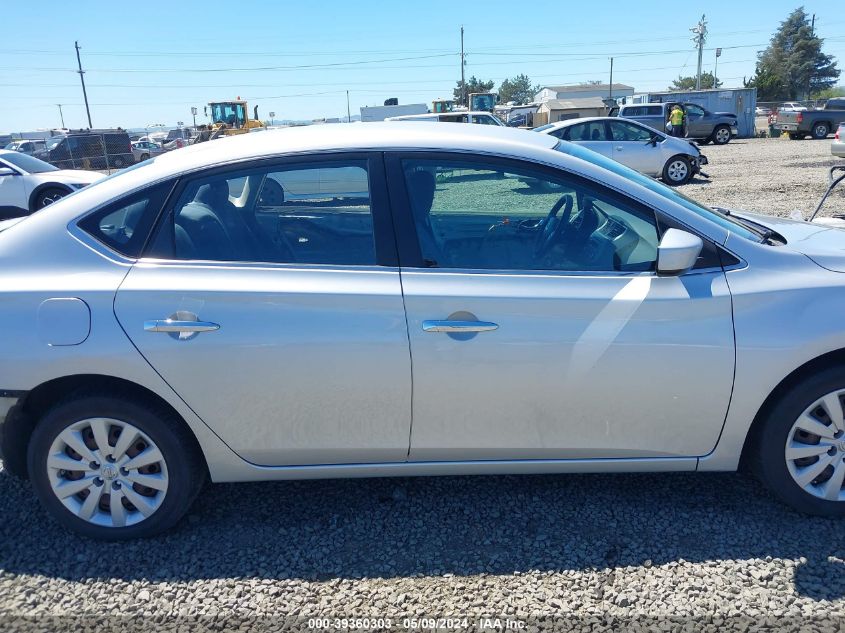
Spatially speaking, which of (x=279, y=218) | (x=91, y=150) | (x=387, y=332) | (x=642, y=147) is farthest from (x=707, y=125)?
(x=387, y=332)

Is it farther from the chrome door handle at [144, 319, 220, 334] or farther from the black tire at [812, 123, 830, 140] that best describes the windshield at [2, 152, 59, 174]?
Answer: the black tire at [812, 123, 830, 140]

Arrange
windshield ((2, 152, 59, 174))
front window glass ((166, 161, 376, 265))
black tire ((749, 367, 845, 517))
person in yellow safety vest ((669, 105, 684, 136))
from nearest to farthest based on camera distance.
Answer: black tire ((749, 367, 845, 517)) → front window glass ((166, 161, 376, 265)) → windshield ((2, 152, 59, 174)) → person in yellow safety vest ((669, 105, 684, 136))

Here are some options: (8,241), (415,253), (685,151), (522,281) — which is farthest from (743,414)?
Answer: (685,151)

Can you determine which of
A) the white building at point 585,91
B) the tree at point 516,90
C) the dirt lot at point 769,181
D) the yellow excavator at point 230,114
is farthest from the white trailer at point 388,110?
the tree at point 516,90

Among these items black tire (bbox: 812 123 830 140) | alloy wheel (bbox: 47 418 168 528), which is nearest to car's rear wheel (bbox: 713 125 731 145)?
black tire (bbox: 812 123 830 140)

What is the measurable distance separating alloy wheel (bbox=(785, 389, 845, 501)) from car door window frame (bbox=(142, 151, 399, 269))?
1.83 meters

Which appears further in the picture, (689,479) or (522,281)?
(689,479)

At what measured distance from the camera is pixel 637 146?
15.8 m

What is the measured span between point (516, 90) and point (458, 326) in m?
147

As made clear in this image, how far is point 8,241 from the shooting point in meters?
2.84

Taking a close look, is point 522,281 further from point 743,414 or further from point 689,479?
point 689,479

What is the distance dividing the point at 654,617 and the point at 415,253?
5.41 feet

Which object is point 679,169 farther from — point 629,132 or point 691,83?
point 691,83

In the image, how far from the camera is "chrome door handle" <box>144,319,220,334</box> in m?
2.67
